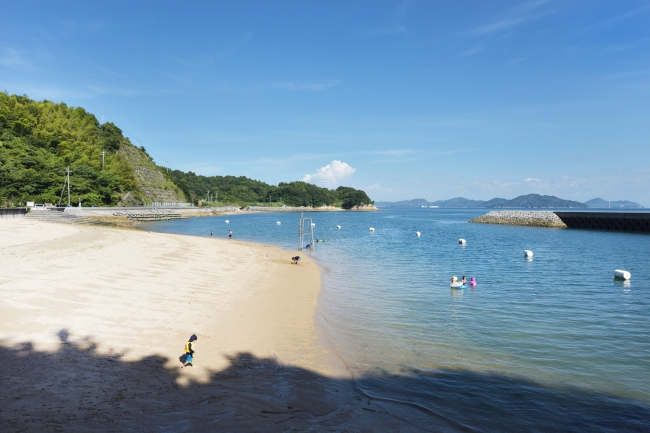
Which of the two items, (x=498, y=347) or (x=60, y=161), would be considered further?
(x=60, y=161)

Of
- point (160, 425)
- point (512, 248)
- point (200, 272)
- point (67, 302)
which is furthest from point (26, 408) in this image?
point (512, 248)

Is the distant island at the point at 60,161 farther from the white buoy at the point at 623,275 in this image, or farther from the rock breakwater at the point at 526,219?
the rock breakwater at the point at 526,219

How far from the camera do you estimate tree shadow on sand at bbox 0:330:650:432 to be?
6141 millimetres

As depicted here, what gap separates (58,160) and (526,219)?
109928mm

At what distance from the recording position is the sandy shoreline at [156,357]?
6.34 meters

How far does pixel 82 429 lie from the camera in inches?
218

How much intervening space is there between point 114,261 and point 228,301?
28.8 ft

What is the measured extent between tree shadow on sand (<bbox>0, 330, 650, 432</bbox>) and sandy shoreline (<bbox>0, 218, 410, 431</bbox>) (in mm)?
36

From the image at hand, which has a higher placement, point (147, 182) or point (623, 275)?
point (147, 182)

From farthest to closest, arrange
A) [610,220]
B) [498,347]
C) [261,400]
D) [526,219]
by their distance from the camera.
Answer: [526,219], [610,220], [498,347], [261,400]

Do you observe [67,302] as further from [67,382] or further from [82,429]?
[82,429]

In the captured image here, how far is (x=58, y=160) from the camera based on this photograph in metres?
83.6

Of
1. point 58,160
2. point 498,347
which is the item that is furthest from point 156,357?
point 58,160

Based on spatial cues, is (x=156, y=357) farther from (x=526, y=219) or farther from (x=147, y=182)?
(x=147, y=182)
